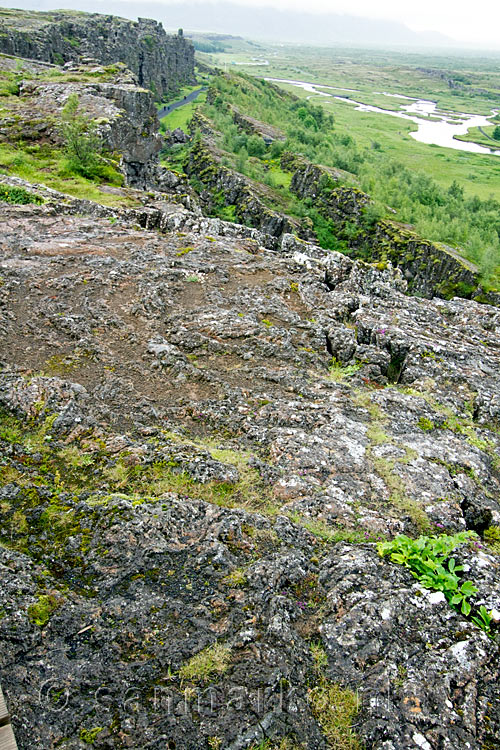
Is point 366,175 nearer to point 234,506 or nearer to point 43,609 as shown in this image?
point 234,506

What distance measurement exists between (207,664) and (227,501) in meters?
3.82

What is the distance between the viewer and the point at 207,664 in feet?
24.1

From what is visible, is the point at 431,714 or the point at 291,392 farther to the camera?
the point at 291,392

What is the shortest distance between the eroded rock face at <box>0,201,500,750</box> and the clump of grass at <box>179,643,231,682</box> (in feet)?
0.38

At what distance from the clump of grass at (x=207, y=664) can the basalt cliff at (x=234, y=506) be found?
34 mm

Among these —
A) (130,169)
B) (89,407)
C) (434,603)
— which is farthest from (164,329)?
(130,169)

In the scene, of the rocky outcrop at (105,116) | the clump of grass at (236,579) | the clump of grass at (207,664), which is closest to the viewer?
the clump of grass at (207,664)

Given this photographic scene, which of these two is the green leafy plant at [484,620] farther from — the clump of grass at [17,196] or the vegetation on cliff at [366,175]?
the vegetation on cliff at [366,175]

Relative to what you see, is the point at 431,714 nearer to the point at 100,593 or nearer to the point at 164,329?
the point at 100,593

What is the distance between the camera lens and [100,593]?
26.9ft

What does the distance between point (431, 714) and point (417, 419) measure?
31.0 ft

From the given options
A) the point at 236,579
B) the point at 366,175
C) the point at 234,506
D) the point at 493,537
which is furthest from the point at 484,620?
the point at 366,175

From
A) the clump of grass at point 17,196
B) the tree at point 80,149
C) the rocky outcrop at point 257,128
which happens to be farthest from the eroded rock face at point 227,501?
the rocky outcrop at point 257,128

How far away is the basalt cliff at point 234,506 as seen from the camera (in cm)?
688
